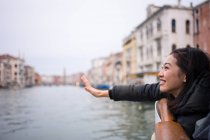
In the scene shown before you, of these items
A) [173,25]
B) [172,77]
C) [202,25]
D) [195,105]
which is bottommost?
[195,105]

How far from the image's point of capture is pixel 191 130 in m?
1.30

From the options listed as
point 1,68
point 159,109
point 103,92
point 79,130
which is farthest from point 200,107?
point 1,68

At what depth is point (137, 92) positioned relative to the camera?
60.2 inches

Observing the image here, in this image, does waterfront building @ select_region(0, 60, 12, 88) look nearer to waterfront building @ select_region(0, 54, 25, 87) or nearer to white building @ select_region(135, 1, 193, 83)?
waterfront building @ select_region(0, 54, 25, 87)

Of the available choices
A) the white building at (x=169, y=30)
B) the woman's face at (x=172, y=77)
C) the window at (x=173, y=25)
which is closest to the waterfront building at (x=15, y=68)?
the white building at (x=169, y=30)

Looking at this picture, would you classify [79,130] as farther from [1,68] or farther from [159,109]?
[1,68]

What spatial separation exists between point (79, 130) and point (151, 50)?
56.6 feet

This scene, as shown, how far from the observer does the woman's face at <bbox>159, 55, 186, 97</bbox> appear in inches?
53.5

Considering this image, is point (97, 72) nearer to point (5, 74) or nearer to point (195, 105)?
point (5, 74)

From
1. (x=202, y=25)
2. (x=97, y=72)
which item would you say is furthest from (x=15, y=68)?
(x=202, y=25)

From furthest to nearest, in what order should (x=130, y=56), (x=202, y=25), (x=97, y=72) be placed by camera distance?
(x=97, y=72) → (x=130, y=56) → (x=202, y=25)

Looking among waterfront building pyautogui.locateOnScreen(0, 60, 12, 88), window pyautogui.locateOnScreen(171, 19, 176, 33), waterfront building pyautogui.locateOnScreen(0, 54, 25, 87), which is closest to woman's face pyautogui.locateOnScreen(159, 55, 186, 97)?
window pyautogui.locateOnScreen(171, 19, 176, 33)

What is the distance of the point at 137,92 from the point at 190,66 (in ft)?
1.07

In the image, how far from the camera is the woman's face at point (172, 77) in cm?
136
